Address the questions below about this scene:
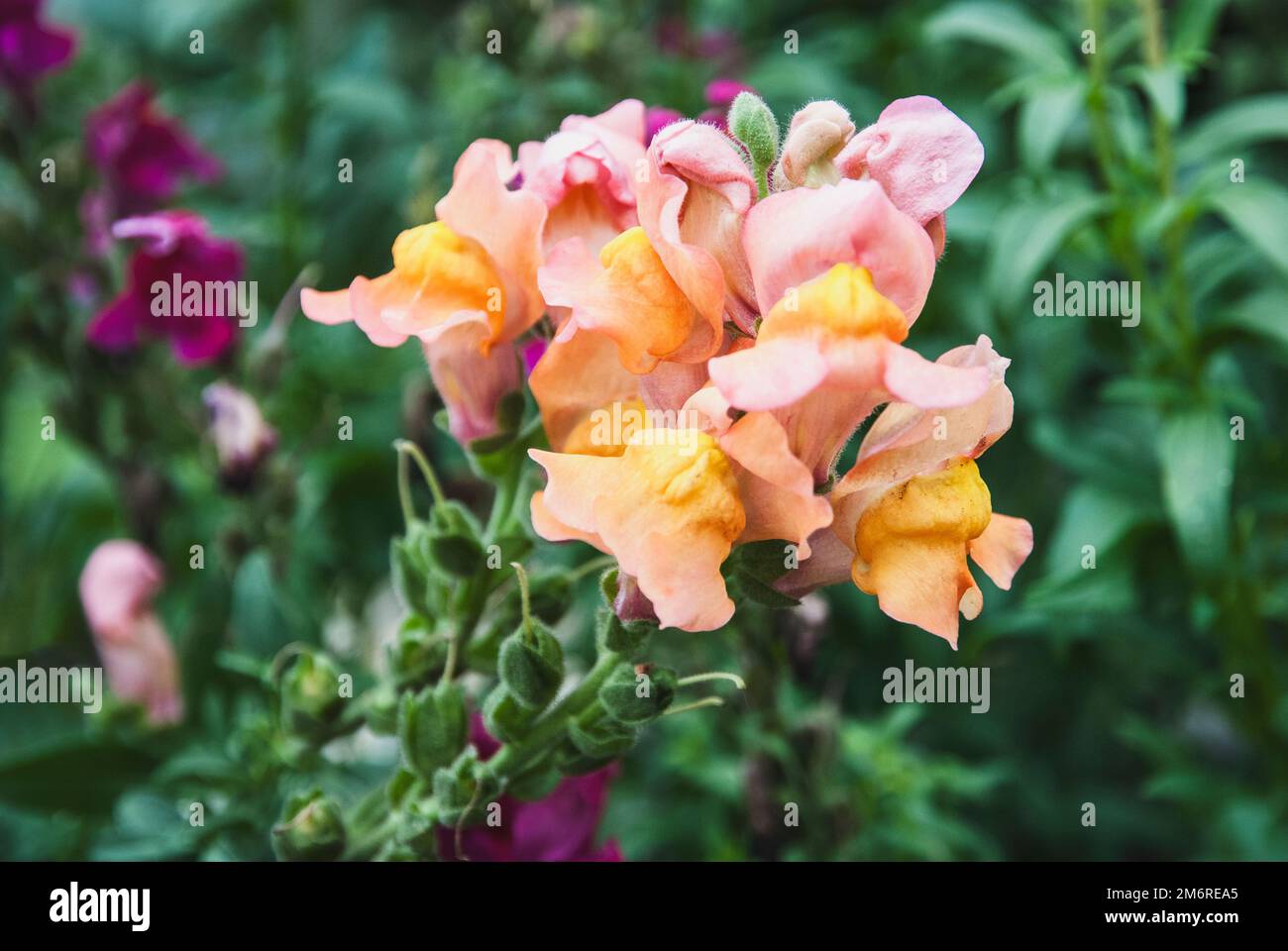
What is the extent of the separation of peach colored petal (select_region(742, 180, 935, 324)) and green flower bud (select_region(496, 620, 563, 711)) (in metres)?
0.19

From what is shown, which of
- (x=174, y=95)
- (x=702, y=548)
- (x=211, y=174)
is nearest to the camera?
(x=702, y=548)

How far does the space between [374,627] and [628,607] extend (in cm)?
76

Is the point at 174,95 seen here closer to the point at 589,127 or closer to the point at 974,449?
the point at 589,127

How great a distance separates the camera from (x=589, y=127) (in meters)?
0.58

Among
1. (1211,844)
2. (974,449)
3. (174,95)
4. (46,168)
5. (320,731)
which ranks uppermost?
(174,95)

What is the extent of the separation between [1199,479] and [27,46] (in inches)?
41.2

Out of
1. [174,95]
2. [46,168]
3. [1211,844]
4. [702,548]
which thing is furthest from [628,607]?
[174,95]

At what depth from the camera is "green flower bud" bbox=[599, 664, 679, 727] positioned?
540 mm

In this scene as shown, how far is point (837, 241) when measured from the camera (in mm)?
484

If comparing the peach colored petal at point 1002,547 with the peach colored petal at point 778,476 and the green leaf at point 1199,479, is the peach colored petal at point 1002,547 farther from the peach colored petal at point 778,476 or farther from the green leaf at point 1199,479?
the green leaf at point 1199,479

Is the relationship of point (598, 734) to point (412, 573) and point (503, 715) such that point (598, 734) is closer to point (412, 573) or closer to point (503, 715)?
point (503, 715)

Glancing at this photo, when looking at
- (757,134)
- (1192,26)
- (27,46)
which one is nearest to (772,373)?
(757,134)

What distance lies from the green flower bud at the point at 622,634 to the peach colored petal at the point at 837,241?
0.50 ft

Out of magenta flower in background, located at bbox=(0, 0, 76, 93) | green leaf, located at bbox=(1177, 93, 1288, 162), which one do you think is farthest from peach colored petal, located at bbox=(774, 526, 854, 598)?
magenta flower in background, located at bbox=(0, 0, 76, 93)
